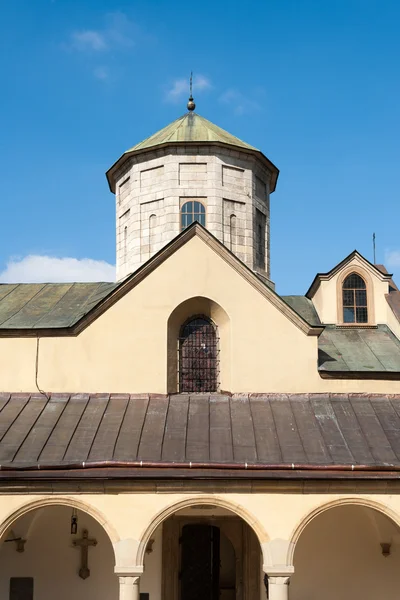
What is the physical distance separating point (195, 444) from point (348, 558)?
4702 millimetres

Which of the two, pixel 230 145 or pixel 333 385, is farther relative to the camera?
pixel 230 145

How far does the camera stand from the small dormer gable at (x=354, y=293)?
736 inches

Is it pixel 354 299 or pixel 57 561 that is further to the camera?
pixel 354 299

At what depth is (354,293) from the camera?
1884 cm

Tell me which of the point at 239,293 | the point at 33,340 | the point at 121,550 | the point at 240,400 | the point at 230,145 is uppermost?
the point at 230,145

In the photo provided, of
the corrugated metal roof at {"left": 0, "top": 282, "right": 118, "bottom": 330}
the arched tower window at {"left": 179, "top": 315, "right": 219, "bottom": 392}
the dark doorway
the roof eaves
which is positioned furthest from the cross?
the roof eaves

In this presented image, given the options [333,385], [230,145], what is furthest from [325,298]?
[230,145]

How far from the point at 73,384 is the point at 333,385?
5711 millimetres

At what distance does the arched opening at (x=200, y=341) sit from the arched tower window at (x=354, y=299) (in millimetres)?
4212

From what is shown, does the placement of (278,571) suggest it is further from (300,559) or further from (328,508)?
(300,559)

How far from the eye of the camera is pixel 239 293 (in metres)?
16.1

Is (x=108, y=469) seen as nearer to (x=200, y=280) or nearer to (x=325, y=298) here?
(x=200, y=280)

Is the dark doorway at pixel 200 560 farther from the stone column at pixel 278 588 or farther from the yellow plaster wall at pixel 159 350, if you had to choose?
the yellow plaster wall at pixel 159 350

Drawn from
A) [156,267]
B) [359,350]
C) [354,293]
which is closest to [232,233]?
[354,293]
